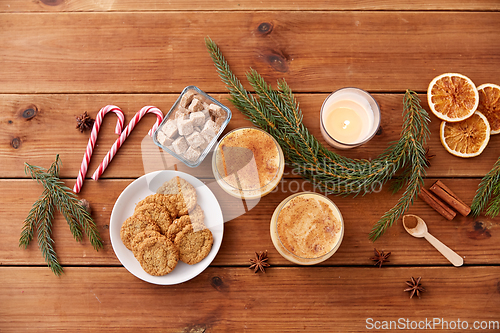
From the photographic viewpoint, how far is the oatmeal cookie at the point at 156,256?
1.81 m

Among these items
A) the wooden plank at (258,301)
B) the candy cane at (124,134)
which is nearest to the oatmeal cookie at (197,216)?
the wooden plank at (258,301)

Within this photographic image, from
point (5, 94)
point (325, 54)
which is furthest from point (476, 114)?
point (5, 94)

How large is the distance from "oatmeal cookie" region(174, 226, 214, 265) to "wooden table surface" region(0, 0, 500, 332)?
0.17 meters

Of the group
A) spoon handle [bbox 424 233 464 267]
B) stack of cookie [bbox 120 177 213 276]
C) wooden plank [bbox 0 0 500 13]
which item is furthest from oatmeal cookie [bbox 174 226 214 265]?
wooden plank [bbox 0 0 500 13]

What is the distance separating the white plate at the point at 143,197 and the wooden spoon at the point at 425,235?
1198 millimetres

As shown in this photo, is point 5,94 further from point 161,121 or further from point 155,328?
point 155,328

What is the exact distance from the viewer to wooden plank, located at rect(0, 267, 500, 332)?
1938 mm

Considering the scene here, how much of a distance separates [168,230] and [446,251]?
1.75m

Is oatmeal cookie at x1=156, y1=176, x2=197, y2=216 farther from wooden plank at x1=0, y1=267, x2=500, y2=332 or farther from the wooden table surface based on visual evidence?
wooden plank at x1=0, y1=267, x2=500, y2=332

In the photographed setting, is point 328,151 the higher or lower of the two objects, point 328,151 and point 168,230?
the higher

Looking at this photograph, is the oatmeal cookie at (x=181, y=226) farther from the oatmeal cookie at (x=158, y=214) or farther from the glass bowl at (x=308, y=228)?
the glass bowl at (x=308, y=228)

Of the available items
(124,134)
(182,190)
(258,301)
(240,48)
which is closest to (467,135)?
(240,48)

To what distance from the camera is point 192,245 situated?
6.04 feet

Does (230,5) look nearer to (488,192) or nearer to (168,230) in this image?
(168,230)
